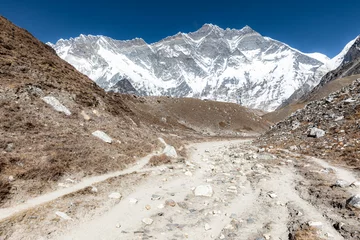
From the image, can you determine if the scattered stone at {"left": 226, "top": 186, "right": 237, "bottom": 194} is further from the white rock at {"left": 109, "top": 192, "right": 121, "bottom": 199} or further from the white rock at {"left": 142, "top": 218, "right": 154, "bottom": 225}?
the white rock at {"left": 109, "top": 192, "right": 121, "bottom": 199}

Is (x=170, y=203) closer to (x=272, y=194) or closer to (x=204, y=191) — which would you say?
(x=204, y=191)

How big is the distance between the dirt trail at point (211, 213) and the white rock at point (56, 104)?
13955 mm

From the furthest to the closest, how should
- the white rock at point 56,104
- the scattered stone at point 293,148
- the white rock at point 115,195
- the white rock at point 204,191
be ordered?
the scattered stone at point 293,148 < the white rock at point 56,104 < the white rock at point 204,191 < the white rock at point 115,195

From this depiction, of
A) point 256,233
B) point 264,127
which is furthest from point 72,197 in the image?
point 264,127

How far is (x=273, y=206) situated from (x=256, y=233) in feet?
10.8

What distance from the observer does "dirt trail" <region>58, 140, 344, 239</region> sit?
9953 millimetres

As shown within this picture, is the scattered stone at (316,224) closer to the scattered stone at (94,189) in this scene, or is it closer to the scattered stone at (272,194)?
the scattered stone at (272,194)

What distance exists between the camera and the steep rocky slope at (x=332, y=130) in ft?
78.5

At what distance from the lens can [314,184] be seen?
51.5 feet

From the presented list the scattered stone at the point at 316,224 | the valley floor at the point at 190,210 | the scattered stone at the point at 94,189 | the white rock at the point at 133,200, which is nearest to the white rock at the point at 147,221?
the valley floor at the point at 190,210

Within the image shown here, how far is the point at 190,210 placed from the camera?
40.5 ft

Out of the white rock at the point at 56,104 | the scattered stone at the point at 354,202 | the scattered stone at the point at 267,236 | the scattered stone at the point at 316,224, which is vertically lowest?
the scattered stone at the point at 267,236

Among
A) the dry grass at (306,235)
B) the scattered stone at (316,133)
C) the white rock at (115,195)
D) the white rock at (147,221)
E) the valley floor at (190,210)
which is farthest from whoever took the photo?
the scattered stone at (316,133)

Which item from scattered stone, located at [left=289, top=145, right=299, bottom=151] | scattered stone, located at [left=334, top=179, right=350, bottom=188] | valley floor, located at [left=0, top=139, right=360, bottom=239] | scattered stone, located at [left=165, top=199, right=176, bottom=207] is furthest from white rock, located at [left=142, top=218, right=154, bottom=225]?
scattered stone, located at [left=289, top=145, right=299, bottom=151]
